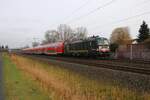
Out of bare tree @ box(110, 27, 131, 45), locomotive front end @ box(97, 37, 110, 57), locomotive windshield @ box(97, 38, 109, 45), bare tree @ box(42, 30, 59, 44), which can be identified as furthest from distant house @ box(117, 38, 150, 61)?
bare tree @ box(42, 30, 59, 44)

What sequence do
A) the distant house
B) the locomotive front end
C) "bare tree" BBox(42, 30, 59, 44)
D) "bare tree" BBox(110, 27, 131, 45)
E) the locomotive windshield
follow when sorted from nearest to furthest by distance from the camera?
the locomotive front end < the locomotive windshield < the distant house < "bare tree" BBox(110, 27, 131, 45) < "bare tree" BBox(42, 30, 59, 44)

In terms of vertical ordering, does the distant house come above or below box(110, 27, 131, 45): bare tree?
below

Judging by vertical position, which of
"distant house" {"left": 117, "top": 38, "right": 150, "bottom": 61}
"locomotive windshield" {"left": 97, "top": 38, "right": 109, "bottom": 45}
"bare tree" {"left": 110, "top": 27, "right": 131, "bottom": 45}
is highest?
"bare tree" {"left": 110, "top": 27, "right": 131, "bottom": 45}

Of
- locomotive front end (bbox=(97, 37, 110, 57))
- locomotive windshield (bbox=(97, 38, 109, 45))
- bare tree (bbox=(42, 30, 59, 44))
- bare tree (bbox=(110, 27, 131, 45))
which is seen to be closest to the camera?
locomotive front end (bbox=(97, 37, 110, 57))

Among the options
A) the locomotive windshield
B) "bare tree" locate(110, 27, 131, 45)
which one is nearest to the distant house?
the locomotive windshield

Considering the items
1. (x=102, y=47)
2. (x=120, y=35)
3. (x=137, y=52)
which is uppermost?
(x=120, y=35)

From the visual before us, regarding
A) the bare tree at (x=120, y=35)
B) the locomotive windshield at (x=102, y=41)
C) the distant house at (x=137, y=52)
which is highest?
the bare tree at (x=120, y=35)

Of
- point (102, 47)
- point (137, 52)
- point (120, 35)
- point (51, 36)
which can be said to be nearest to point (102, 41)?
point (102, 47)

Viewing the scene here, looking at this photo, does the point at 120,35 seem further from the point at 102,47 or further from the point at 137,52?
the point at 102,47

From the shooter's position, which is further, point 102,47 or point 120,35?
point 120,35

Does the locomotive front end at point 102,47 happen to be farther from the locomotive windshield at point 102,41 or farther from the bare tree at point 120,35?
the bare tree at point 120,35

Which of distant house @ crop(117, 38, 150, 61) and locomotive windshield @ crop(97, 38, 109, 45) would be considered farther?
distant house @ crop(117, 38, 150, 61)

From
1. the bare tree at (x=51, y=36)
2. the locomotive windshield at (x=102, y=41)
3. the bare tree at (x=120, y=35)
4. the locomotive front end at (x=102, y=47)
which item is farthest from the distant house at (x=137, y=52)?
the bare tree at (x=51, y=36)

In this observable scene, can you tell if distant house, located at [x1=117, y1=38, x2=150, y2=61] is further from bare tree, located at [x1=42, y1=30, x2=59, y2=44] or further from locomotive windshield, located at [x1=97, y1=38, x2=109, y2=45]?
bare tree, located at [x1=42, y1=30, x2=59, y2=44]
